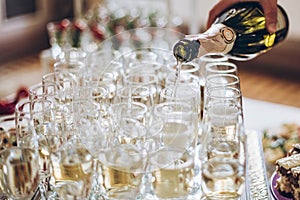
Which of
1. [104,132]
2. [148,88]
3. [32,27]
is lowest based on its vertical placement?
[104,132]

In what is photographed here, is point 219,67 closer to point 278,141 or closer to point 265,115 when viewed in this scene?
point 278,141

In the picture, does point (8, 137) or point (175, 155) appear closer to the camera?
point (175, 155)

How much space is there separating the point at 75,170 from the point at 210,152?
0.78 ft

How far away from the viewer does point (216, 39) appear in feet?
3.91

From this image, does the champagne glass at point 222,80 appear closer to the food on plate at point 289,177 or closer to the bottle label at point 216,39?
the bottle label at point 216,39

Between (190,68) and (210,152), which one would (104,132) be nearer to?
(210,152)

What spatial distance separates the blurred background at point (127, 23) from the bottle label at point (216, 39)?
2305mm

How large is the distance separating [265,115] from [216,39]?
0.58m

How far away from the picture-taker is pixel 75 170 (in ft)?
3.09

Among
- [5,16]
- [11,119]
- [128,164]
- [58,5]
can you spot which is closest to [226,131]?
[128,164]

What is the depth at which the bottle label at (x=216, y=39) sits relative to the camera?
1.16 metres

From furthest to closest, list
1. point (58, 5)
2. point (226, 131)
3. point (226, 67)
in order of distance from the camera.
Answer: point (58, 5) → point (226, 67) → point (226, 131)

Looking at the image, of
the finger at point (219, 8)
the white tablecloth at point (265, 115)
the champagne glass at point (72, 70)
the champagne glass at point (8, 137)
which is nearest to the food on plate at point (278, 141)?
the white tablecloth at point (265, 115)

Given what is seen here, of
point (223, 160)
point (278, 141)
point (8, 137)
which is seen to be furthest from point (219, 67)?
point (8, 137)
